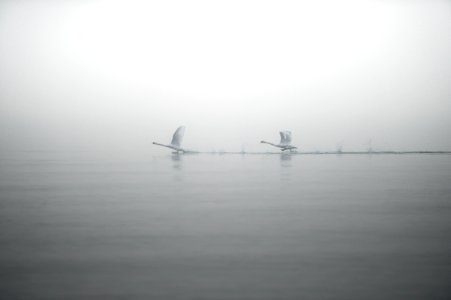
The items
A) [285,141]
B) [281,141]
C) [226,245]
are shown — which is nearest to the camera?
[226,245]

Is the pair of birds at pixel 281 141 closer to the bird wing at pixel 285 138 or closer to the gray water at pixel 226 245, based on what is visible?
the bird wing at pixel 285 138

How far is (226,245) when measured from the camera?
1219 cm

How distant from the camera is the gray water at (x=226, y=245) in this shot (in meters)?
9.10

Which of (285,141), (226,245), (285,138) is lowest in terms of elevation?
(226,245)

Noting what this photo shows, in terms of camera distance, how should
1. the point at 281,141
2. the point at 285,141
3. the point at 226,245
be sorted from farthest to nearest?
the point at 281,141 < the point at 285,141 < the point at 226,245

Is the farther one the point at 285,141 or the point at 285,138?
the point at 285,138

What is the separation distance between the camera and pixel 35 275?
9.79m

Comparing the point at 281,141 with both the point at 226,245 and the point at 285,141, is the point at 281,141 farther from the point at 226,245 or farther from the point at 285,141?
the point at 226,245

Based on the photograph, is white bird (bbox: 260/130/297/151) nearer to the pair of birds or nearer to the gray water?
the pair of birds

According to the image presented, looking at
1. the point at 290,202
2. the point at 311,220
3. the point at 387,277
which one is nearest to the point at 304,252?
the point at 387,277

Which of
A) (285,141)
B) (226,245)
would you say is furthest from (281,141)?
(226,245)

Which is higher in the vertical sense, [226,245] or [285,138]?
[285,138]

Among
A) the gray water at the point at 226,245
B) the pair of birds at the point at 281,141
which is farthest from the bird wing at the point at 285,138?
the gray water at the point at 226,245

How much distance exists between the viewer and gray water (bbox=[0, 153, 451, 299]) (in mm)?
9102
